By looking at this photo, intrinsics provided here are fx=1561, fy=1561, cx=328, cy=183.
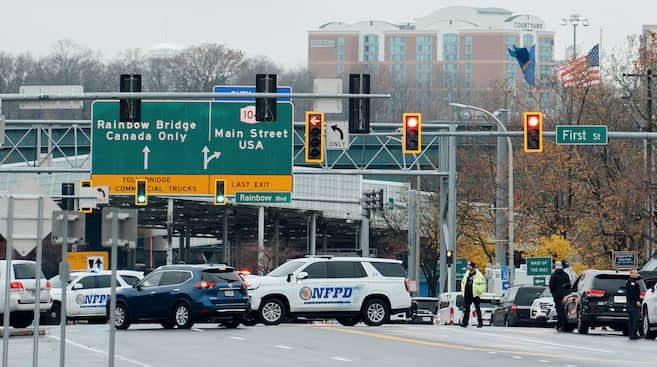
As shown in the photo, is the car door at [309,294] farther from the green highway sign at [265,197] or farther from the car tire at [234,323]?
the green highway sign at [265,197]

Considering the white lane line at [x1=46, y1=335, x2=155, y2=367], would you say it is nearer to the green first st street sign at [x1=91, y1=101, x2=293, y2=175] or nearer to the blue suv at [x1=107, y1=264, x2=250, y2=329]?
the blue suv at [x1=107, y1=264, x2=250, y2=329]

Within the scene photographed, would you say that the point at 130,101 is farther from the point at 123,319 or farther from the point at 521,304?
the point at 521,304

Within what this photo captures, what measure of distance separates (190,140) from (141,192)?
2.28 m

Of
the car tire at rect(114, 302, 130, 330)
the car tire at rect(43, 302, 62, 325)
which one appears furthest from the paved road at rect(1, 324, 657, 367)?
the car tire at rect(43, 302, 62, 325)

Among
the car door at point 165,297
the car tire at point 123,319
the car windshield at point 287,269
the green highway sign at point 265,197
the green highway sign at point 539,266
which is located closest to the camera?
the car door at point 165,297

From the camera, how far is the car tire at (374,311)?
125ft

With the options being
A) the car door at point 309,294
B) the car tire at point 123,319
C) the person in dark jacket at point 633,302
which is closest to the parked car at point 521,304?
the car door at point 309,294

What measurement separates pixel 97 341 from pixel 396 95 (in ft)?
539

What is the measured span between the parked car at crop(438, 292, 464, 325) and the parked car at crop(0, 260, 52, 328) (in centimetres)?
1407

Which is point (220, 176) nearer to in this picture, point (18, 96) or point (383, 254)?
point (18, 96)

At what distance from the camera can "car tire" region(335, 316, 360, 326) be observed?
38.3m

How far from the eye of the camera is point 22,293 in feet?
114

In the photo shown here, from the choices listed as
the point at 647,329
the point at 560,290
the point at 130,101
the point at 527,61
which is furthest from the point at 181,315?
the point at 527,61

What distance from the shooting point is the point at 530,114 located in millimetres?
38594
